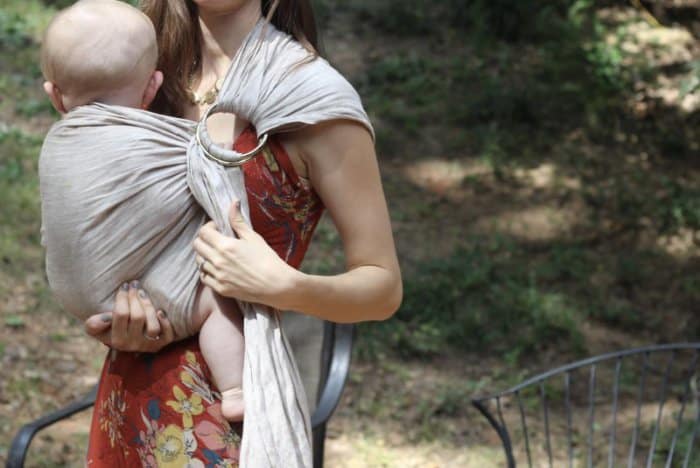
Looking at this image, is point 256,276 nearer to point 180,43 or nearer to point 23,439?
point 180,43

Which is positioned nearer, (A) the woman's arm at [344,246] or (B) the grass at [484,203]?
(A) the woman's arm at [344,246]

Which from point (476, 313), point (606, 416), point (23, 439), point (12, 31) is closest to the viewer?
point (23, 439)

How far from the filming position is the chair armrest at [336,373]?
2.63 metres

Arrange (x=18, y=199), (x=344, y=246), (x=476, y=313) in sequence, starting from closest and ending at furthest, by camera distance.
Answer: (x=344, y=246), (x=476, y=313), (x=18, y=199)

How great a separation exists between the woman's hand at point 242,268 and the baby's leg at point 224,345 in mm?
61

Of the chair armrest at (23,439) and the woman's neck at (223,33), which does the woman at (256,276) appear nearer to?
the woman's neck at (223,33)

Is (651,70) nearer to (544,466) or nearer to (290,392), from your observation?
(544,466)

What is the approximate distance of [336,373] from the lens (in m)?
2.79

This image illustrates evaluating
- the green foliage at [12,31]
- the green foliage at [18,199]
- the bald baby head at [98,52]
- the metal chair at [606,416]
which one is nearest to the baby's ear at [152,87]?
the bald baby head at [98,52]

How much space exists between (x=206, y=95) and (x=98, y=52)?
25cm

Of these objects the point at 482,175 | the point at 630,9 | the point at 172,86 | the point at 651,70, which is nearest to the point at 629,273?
the point at 482,175

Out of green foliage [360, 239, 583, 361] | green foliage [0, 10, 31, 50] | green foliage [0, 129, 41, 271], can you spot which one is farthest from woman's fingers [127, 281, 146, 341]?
green foliage [0, 10, 31, 50]

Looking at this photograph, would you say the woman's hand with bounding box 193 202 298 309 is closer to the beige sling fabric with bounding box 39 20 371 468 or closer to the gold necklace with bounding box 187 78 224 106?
the beige sling fabric with bounding box 39 20 371 468

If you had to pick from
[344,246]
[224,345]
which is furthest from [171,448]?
[344,246]
